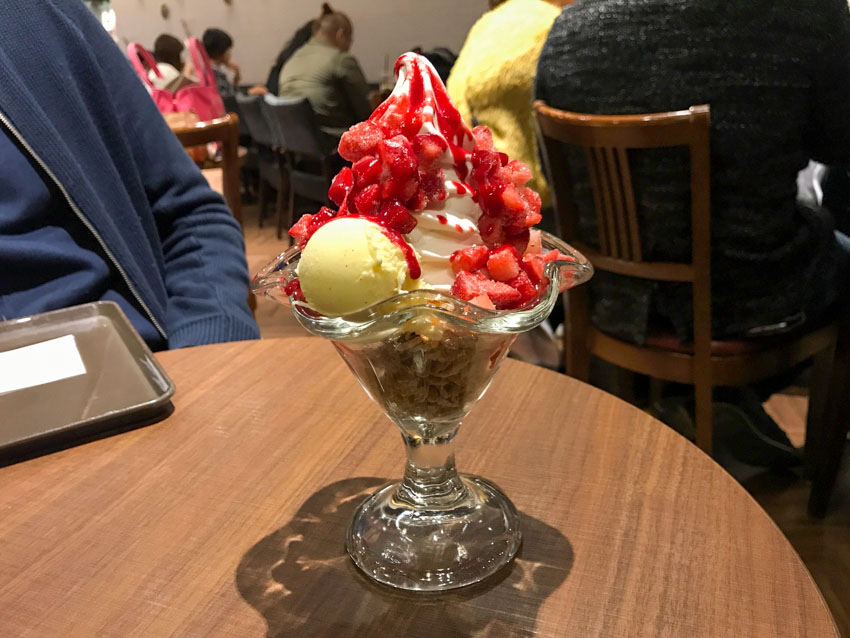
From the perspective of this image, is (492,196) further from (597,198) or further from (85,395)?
(597,198)

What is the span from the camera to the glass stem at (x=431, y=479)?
57 centimetres

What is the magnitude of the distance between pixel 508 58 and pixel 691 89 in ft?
2.33

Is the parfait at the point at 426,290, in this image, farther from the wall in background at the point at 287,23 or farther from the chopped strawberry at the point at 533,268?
the wall in background at the point at 287,23

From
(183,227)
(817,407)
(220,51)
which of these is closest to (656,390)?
(817,407)

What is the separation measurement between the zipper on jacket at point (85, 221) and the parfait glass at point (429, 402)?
530 mm

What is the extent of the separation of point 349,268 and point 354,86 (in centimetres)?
360

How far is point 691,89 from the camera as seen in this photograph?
1.17m

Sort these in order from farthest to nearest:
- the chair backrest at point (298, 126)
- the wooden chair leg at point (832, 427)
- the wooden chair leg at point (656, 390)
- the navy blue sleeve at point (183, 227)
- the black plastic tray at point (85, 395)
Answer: the chair backrest at point (298, 126) < the wooden chair leg at point (656, 390) < the wooden chair leg at point (832, 427) < the navy blue sleeve at point (183, 227) < the black plastic tray at point (85, 395)

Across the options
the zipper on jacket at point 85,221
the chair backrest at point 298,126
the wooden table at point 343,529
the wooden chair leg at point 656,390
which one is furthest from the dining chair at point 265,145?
the wooden table at point 343,529

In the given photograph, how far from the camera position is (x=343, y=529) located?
57 cm

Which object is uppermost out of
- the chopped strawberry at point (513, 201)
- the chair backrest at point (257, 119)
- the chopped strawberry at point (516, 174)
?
the chopped strawberry at point (516, 174)

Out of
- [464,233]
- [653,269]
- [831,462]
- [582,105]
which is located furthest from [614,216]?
[464,233]

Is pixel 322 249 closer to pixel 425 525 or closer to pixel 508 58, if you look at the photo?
pixel 425 525

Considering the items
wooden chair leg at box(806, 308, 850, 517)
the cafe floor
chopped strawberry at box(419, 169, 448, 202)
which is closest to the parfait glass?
chopped strawberry at box(419, 169, 448, 202)
